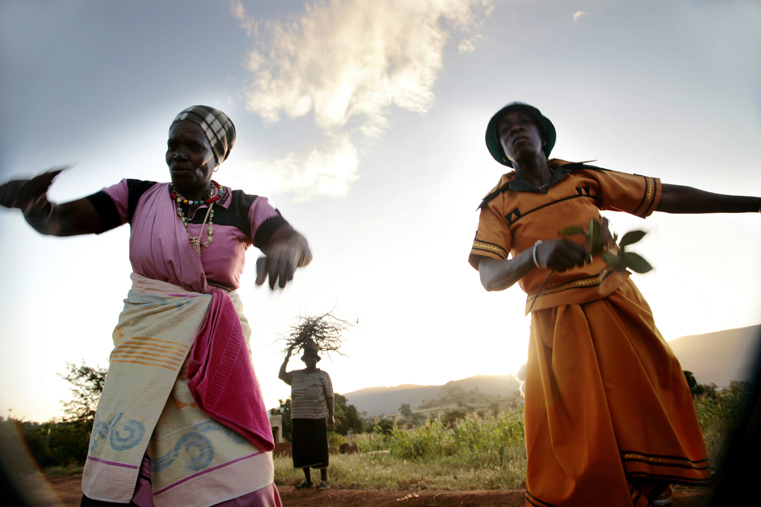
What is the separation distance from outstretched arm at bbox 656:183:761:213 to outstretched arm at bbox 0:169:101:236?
9.38 feet

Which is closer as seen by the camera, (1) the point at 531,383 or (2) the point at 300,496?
(1) the point at 531,383

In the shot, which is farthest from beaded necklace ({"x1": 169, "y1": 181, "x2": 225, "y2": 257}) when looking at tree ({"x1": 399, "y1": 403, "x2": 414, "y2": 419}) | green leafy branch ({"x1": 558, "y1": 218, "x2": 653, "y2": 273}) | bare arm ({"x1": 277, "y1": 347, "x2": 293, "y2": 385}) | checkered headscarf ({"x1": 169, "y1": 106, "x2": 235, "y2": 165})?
tree ({"x1": 399, "y1": 403, "x2": 414, "y2": 419})

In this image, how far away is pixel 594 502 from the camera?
1.66 m

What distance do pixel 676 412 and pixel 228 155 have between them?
8.49 ft

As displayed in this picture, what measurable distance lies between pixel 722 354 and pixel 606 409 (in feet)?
3.77

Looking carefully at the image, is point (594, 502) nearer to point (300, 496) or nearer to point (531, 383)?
point (531, 383)

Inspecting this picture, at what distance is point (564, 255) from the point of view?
169 cm

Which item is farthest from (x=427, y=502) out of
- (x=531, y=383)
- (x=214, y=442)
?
(x=214, y=442)

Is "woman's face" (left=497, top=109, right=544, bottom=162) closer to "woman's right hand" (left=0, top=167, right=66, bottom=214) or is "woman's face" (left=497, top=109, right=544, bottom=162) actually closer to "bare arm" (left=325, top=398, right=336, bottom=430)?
"woman's right hand" (left=0, top=167, right=66, bottom=214)

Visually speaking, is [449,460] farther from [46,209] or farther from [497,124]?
[46,209]

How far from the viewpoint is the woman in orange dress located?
66.7 inches

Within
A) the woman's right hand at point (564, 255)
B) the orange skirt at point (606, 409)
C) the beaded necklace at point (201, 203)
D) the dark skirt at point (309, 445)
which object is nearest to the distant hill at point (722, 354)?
the orange skirt at point (606, 409)

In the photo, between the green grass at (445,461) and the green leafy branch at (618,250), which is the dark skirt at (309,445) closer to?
the green grass at (445,461)

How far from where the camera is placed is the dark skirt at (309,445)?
7.30 meters
